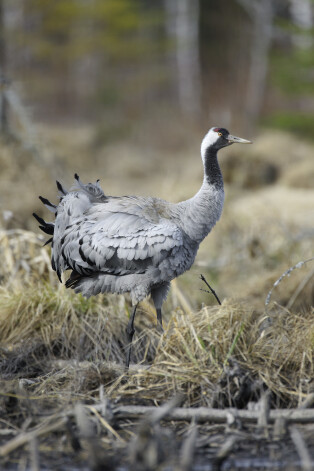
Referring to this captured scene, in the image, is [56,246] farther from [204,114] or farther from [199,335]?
[204,114]

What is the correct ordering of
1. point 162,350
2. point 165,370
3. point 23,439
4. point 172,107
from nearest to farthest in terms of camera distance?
point 23,439
point 165,370
point 162,350
point 172,107

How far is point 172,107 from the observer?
22.3m

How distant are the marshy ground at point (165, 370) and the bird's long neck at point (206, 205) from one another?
19.8 inches

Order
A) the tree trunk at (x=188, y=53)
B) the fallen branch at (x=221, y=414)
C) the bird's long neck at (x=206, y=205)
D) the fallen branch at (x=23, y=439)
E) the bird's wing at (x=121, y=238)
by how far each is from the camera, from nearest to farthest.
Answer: the fallen branch at (x=23, y=439) < the fallen branch at (x=221, y=414) < the bird's wing at (x=121, y=238) < the bird's long neck at (x=206, y=205) < the tree trunk at (x=188, y=53)

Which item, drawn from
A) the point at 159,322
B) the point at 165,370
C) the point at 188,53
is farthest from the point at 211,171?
the point at 188,53

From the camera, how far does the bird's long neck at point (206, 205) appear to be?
4.69 m

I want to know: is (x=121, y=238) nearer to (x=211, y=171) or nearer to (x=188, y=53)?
(x=211, y=171)

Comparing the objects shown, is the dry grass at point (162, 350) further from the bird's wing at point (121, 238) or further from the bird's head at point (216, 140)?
the bird's head at point (216, 140)

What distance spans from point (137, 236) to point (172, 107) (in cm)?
1812

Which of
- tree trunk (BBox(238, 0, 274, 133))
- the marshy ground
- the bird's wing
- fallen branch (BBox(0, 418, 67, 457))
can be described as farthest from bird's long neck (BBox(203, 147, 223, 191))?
tree trunk (BBox(238, 0, 274, 133))

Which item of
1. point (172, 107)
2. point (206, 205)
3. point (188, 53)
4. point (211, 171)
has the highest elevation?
point (188, 53)

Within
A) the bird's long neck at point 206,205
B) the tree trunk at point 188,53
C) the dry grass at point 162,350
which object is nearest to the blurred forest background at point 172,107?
the tree trunk at point 188,53

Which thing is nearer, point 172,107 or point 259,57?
point 259,57

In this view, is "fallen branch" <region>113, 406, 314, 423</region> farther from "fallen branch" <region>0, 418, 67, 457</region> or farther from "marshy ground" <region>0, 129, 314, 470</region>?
"fallen branch" <region>0, 418, 67, 457</region>
